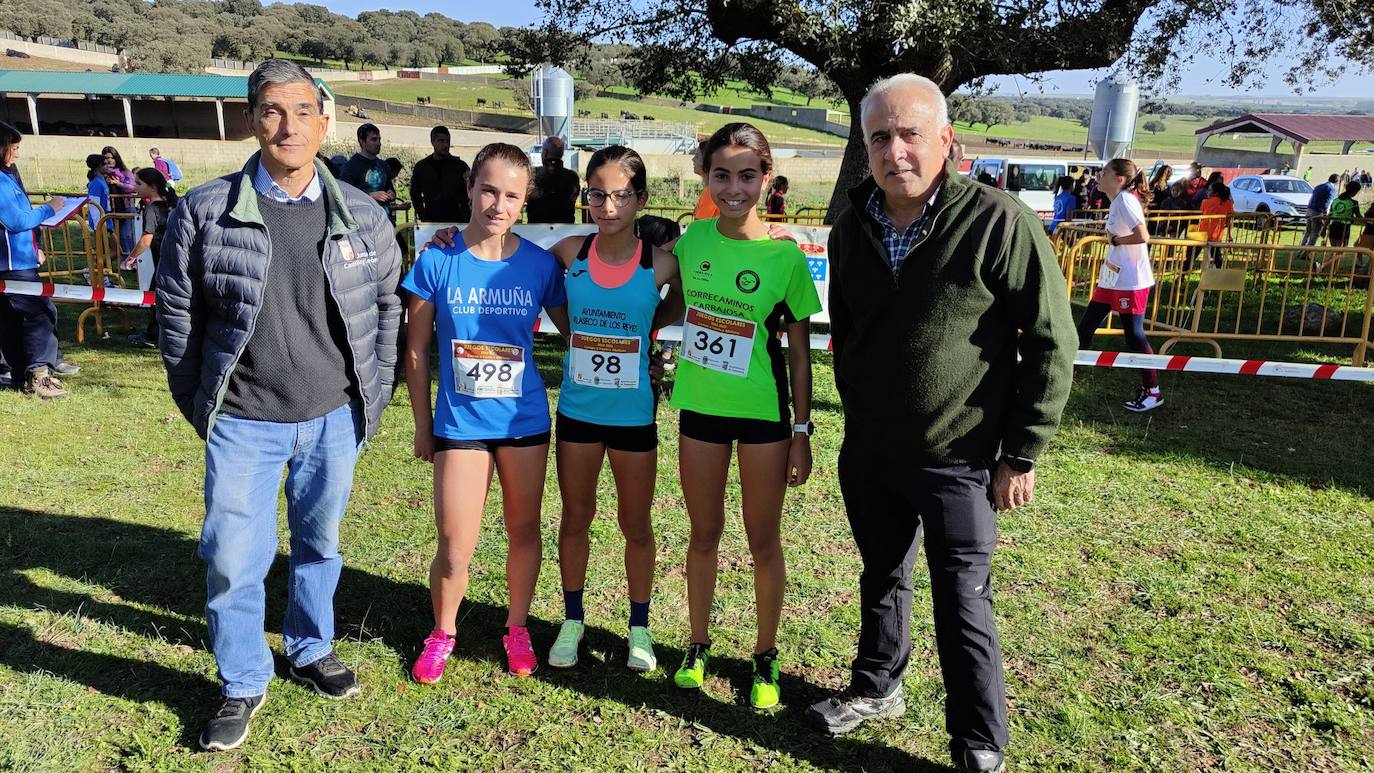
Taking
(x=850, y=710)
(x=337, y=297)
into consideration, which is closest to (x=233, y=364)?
(x=337, y=297)

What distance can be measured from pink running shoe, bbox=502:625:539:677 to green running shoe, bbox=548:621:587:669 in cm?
8

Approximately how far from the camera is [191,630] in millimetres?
3607

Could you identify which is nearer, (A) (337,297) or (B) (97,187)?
(A) (337,297)

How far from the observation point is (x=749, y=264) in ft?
9.68

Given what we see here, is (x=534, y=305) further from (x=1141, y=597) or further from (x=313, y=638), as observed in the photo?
(x=1141, y=597)

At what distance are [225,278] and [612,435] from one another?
4.30 ft

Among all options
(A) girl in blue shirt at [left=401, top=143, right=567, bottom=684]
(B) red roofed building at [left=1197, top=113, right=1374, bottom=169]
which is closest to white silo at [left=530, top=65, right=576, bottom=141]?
(B) red roofed building at [left=1197, top=113, right=1374, bottom=169]

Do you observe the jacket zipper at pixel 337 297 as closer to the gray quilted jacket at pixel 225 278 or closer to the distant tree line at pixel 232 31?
the gray quilted jacket at pixel 225 278

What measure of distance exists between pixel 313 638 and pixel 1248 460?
5854 mm

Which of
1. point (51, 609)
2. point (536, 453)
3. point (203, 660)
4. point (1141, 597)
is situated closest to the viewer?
point (536, 453)

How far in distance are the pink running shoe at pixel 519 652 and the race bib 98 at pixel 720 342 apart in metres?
1.27

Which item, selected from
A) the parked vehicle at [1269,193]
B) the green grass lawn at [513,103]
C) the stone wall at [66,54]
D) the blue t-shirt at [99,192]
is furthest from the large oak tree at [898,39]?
the stone wall at [66,54]

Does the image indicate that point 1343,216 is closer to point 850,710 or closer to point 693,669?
point 850,710

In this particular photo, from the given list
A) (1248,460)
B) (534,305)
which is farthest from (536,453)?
(1248,460)
